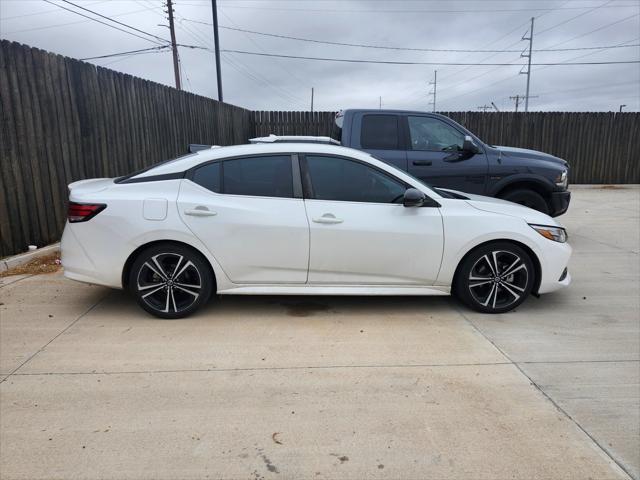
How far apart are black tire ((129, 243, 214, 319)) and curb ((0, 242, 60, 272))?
2.48m

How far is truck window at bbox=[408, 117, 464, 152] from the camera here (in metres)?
7.04

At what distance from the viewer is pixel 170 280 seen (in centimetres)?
420

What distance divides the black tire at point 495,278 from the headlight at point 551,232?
0.25 metres

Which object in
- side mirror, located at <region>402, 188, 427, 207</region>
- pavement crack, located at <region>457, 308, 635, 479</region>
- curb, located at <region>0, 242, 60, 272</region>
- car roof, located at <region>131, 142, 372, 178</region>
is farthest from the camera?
curb, located at <region>0, 242, 60, 272</region>

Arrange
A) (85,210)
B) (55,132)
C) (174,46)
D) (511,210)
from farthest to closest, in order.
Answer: (174,46) < (55,132) < (511,210) < (85,210)

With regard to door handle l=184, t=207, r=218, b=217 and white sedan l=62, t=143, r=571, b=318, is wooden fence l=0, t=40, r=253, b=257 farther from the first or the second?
door handle l=184, t=207, r=218, b=217

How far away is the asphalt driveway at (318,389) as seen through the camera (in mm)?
2475

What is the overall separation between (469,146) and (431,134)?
25.2 inches

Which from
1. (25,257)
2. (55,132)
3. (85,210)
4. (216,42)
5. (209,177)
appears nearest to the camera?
(85,210)

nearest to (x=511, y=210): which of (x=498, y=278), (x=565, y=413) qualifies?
(x=498, y=278)

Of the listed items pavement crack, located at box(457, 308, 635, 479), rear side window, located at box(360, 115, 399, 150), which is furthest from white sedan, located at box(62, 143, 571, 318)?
rear side window, located at box(360, 115, 399, 150)

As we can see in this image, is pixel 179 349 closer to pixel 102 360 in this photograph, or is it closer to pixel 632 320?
pixel 102 360

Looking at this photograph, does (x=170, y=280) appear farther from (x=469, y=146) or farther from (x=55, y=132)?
(x=469, y=146)

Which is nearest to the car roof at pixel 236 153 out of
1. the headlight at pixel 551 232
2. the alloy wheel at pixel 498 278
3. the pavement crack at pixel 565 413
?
the alloy wheel at pixel 498 278
